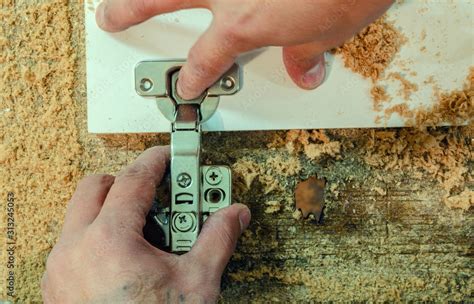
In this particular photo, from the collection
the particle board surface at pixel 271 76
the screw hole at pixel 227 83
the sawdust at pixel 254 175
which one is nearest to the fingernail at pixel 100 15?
the particle board surface at pixel 271 76

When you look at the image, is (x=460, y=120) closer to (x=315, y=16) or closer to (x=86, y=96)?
(x=315, y=16)

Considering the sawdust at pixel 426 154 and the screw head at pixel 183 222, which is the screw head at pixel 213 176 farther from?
the sawdust at pixel 426 154

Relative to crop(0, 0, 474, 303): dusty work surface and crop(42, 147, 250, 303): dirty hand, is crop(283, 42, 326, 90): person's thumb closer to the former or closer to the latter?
crop(0, 0, 474, 303): dusty work surface

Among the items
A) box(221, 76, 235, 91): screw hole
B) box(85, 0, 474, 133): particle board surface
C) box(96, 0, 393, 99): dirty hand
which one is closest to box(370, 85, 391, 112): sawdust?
box(85, 0, 474, 133): particle board surface

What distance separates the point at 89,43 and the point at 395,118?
1.70ft

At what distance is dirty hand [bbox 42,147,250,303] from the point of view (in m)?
0.71

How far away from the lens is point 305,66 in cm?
84

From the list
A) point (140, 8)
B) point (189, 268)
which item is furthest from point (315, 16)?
point (189, 268)

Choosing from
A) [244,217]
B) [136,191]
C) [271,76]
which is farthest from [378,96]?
[136,191]

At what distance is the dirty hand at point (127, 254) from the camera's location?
0.71 metres

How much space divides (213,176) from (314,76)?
0.23 meters

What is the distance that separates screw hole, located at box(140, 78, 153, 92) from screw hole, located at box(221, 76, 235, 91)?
0.37ft

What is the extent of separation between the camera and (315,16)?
0.60 metres

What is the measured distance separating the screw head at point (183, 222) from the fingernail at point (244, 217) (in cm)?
8
